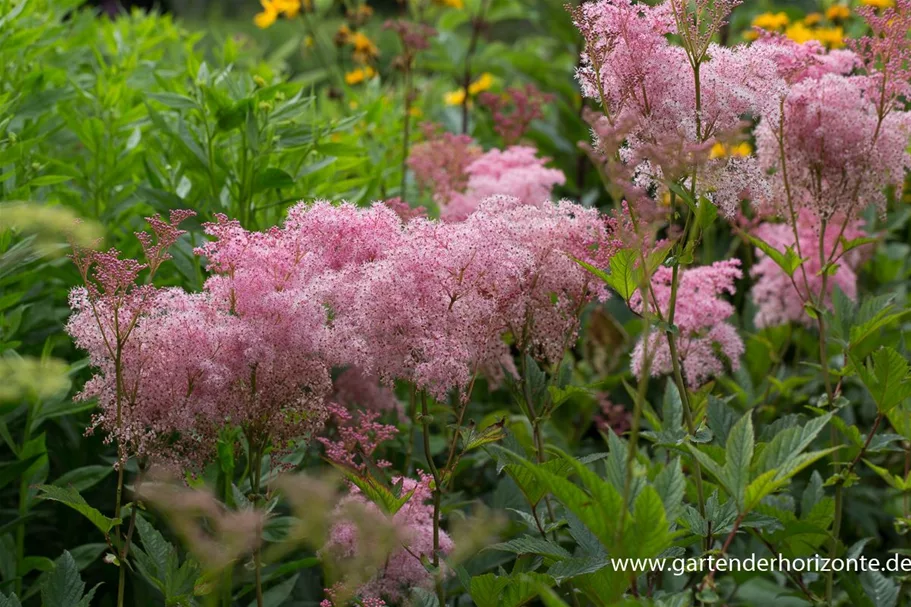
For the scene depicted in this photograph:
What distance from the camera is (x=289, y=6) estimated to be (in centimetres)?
381

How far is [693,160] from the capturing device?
1.51 metres

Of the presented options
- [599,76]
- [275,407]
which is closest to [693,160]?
[599,76]

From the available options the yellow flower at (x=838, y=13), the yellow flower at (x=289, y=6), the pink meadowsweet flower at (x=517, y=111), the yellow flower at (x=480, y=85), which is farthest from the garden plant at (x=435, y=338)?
the yellow flower at (x=838, y=13)

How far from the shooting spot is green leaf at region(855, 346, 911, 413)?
182 centimetres

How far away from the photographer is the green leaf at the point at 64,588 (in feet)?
5.62

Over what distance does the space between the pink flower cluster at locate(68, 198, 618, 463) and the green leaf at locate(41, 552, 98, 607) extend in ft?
1.00

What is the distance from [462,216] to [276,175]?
1.64 ft

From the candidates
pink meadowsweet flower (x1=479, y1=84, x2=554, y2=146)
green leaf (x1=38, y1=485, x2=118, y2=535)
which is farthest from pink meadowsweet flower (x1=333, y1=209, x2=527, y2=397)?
pink meadowsweet flower (x1=479, y1=84, x2=554, y2=146)

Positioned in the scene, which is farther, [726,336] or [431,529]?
[726,336]

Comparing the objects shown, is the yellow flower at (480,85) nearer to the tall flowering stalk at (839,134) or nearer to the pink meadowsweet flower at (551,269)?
the tall flowering stalk at (839,134)

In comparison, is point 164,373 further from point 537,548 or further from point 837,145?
point 837,145

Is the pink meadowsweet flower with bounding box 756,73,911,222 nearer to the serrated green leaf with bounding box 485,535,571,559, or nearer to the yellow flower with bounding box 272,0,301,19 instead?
the serrated green leaf with bounding box 485,535,571,559

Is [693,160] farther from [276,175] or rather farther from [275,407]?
[276,175]

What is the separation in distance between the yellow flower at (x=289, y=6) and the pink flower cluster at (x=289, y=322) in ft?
7.67
